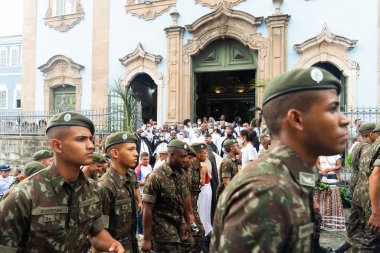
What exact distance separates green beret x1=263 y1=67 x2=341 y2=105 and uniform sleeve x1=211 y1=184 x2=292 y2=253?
45 cm

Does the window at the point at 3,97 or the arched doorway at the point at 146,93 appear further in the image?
the window at the point at 3,97

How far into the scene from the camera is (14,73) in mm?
33375

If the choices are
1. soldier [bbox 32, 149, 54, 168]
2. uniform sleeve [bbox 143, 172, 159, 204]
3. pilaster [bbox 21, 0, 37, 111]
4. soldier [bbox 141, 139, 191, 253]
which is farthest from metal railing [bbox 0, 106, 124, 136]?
uniform sleeve [bbox 143, 172, 159, 204]

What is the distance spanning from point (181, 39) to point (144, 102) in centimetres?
384

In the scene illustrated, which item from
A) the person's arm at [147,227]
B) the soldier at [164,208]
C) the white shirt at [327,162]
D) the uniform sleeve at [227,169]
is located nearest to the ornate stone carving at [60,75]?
the white shirt at [327,162]

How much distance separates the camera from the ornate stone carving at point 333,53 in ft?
46.5

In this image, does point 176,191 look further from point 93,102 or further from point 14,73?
point 14,73

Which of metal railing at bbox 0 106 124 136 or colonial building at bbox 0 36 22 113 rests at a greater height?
colonial building at bbox 0 36 22 113

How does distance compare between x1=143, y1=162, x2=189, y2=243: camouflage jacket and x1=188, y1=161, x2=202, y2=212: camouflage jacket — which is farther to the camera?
x1=188, y1=161, x2=202, y2=212: camouflage jacket

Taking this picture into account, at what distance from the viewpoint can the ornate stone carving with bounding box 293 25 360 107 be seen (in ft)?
46.5

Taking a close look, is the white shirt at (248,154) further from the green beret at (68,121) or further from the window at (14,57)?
the window at (14,57)

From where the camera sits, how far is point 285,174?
5.55 feet

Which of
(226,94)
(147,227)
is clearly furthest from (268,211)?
(226,94)

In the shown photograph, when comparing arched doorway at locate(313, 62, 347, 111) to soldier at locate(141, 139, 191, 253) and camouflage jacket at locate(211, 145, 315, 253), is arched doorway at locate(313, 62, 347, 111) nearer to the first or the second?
soldier at locate(141, 139, 191, 253)
